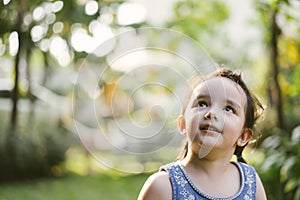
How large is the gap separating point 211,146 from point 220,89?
0.38 ft

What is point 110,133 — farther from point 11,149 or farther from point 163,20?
point 163,20

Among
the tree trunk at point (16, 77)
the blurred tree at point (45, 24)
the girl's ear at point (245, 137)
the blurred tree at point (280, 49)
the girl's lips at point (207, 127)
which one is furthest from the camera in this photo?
the tree trunk at point (16, 77)

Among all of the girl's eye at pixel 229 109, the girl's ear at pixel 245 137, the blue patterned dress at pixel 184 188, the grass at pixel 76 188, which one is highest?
the girl's eye at pixel 229 109

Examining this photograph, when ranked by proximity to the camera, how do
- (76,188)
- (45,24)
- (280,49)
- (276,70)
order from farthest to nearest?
(280,49), (76,188), (45,24), (276,70)

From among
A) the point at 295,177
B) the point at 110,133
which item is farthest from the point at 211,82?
Result: the point at 295,177

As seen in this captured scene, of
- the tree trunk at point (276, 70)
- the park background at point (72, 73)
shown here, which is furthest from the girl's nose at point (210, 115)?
the tree trunk at point (276, 70)

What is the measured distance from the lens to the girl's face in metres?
1.21

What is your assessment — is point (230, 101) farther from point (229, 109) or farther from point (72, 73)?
point (72, 73)

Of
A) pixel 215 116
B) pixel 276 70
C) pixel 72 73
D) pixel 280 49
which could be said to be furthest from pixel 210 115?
pixel 72 73

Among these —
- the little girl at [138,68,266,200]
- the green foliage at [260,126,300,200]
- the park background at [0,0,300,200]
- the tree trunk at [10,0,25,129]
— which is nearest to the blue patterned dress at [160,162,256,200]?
the little girl at [138,68,266,200]

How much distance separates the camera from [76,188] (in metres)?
4.54

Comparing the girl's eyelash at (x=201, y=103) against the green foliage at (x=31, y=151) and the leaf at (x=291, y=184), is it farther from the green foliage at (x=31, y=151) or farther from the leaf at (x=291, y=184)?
the green foliage at (x=31, y=151)

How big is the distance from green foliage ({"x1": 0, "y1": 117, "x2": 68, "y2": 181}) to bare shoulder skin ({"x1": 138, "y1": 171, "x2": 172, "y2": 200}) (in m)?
3.41

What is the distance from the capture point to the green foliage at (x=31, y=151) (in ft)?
14.9
